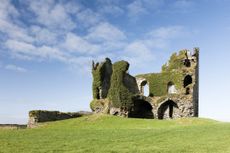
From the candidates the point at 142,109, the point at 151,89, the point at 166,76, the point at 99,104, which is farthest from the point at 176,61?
the point at 99,104

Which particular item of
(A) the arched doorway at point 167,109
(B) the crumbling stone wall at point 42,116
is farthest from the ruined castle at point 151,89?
(B) the crumbling stone wall at point 42,116

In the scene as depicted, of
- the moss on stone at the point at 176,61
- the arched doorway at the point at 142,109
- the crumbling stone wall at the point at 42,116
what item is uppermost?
the moss on stone at the point at 176,61

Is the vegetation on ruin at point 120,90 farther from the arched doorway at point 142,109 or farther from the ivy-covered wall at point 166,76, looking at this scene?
the ivy-covered wall at point 166,76

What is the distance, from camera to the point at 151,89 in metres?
65.5

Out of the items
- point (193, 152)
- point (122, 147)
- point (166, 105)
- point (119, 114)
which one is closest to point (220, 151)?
point (193, 152)

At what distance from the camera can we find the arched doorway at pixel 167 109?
2396 inches

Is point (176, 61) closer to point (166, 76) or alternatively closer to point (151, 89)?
point (166, 76)

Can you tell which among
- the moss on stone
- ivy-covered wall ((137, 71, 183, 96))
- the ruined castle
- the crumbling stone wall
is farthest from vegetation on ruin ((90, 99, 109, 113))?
the moss on stone

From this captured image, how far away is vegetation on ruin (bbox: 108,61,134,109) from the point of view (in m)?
57.4

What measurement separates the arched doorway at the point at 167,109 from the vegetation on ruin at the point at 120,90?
6375 millimetres

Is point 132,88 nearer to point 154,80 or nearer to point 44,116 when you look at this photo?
point 154,80

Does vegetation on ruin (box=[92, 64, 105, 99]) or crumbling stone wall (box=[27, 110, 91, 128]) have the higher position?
vegetation on ruin (box=[92, 64, 105, 99])

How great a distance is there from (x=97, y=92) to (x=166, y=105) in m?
12.5

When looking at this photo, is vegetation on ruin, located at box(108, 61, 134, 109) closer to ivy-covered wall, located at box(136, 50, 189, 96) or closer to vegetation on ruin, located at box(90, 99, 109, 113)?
vegetation on ruin, located at box(90, 99, 109, 113)
